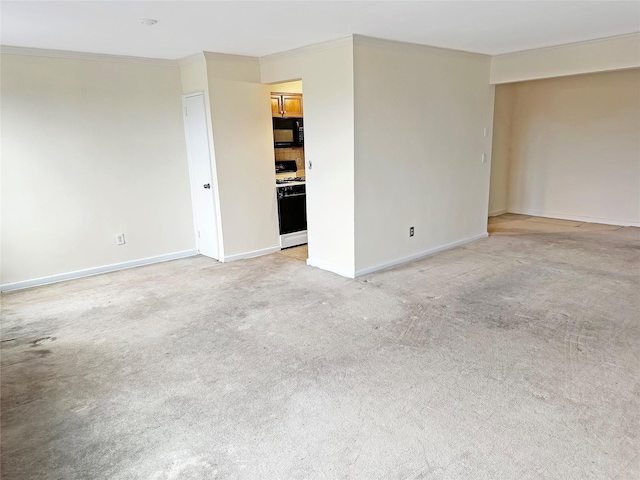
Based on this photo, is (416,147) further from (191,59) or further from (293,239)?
(191,59)

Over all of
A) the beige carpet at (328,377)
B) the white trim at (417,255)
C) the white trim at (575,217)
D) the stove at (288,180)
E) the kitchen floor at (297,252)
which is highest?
the stove at (288,180)

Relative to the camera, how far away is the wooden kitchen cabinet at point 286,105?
5.33m

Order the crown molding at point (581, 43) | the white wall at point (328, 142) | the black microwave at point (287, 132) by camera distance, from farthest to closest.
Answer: the black microwave at point (287, 132), the crown molding at point (581, 43), the white wall at point (328, 142)

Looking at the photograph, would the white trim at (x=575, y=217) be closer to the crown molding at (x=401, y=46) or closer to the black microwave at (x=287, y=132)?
the crown molding at (x=401, y=46)

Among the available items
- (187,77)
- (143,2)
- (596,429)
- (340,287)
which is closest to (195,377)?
(340,287)

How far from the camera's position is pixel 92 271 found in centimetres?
466

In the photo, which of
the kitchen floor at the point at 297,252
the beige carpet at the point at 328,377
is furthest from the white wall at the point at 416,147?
the kitchen floor at the point at 297,252

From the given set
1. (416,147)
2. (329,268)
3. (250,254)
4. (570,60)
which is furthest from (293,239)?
(570,60)

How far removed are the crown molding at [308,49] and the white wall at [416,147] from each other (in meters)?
0.14

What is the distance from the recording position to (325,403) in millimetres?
2336

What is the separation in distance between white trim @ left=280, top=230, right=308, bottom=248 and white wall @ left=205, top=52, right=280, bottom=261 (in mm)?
172

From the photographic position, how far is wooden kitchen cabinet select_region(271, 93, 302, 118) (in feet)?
17.5

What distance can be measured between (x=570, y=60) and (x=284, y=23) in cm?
325

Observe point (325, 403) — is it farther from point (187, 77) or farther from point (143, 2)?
point (187, 77)
